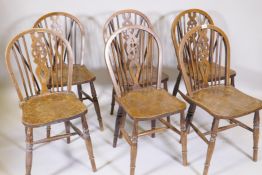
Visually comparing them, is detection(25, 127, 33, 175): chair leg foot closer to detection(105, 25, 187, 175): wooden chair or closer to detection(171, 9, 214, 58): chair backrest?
detection(105, 25, 187, 175): wooden chair

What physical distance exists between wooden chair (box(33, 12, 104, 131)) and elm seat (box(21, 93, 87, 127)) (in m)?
0.24

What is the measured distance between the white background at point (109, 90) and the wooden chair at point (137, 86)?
7.6 inches

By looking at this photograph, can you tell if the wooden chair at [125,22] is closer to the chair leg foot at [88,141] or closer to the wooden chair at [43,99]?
the wooden chair at [43,99]

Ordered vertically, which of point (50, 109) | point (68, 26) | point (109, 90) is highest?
point (68, 26)

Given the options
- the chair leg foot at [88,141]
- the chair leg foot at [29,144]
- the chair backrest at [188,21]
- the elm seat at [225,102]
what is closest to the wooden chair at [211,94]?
the elm seat at [225,102]

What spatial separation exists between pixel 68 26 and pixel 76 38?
0.13 meters

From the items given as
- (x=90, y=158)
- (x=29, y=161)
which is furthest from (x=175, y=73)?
(x=29, y=161)

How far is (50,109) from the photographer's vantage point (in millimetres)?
2006

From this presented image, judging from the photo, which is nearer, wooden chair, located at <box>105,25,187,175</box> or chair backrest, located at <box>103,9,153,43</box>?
wooden chair, located at <box>105,25,187,175</box>

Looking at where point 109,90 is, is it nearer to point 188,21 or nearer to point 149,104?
point 188,21

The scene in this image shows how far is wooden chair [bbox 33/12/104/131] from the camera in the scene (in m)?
2.43

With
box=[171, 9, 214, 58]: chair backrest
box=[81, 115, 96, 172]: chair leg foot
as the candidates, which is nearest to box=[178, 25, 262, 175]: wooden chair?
box=[171, 9, 214, 58]: chair backrest

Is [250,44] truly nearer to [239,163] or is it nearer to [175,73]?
[175,73]

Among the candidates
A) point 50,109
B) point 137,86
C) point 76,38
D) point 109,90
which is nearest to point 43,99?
point 50,109
